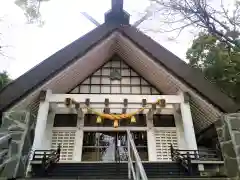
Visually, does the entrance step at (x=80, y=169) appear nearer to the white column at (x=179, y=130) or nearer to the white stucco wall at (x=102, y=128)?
the white stucco wall at (x=102, y=128)

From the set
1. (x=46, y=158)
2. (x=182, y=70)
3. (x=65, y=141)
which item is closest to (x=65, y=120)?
(x=65, y=141)

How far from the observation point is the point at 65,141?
8062 millimetres

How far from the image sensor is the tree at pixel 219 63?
1020cm

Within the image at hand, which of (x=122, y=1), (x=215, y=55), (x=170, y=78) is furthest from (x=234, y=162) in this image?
(x=122, y=1)

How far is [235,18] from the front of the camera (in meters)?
7.95

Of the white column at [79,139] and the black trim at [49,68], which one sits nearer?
the black trim at [49,68]

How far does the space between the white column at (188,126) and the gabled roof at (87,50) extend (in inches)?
38.3

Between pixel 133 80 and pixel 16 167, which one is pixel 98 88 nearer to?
pixel 133 80

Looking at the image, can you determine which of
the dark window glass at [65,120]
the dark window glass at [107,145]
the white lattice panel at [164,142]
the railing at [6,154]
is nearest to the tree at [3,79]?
the dark window glass at [65,120]

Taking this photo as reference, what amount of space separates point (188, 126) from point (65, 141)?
4.52 meters

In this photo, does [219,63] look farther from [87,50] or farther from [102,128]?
[87,50]

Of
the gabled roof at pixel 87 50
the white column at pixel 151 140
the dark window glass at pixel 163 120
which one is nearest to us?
the gabled roof at pixel 87 50

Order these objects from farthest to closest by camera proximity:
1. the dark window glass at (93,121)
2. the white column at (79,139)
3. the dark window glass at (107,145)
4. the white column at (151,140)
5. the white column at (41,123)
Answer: the dark window glass at (93,121) → the dark window glass at (107,145) → the white column at (151,140) → the white column at (79,139) → the white column at (41,123)

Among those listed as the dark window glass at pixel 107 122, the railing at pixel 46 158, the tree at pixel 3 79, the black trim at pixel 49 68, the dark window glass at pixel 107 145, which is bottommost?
the railing at pixel 46 158
